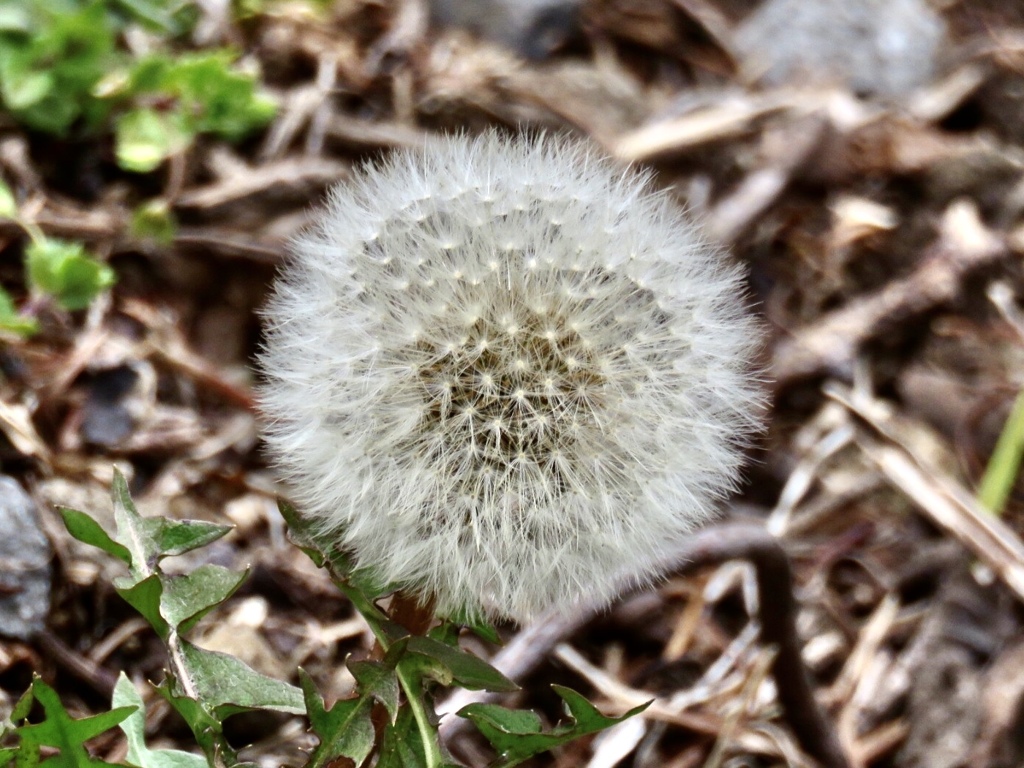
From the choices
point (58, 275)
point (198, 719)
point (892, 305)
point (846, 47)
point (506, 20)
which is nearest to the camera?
point (198, 719)

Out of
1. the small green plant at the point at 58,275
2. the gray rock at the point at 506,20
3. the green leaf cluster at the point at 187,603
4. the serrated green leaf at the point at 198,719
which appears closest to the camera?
the serrated green leaf at the point at 198,719

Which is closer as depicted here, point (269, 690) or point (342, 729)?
point (342, 729)

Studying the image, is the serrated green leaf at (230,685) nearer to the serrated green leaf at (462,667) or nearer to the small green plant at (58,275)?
the serrated green leaf at (462,667)

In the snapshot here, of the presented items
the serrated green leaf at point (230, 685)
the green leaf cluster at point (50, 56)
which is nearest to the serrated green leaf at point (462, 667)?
the serrated green leaf at point (230, 685)

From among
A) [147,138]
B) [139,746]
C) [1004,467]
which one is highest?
[147,138]

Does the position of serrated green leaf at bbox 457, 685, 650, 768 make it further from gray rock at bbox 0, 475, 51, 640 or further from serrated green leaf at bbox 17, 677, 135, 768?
gray rock at bbox 0, 475, 51, 640

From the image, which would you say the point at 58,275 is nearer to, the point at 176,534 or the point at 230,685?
the point at 176,534

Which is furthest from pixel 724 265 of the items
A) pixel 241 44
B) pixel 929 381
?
pixel 241 44

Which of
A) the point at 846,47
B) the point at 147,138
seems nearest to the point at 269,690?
the point at 147,138
